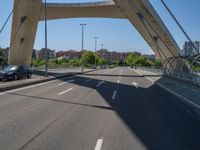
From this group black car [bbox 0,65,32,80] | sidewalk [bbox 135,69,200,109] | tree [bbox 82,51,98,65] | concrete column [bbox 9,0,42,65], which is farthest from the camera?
tree [bbox 82,51,98,65]

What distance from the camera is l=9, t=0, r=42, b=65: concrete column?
42.7m

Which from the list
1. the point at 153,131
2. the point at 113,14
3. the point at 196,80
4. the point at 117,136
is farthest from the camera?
the point at 113,14

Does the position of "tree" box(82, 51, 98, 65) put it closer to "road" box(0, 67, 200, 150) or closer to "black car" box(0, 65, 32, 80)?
"black car" box(0, 65, 32, 80)

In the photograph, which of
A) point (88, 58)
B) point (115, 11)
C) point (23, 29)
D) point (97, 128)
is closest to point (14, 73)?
point (23, 29)

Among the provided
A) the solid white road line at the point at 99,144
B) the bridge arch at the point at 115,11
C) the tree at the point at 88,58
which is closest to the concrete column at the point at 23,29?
the bridge arch at the point at 115,11

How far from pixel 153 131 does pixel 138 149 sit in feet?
6.03

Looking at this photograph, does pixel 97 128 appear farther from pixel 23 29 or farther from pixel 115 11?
pixel 115 11

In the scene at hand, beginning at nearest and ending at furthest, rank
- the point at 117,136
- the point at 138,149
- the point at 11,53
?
the point at 138,149, the point at 117,136, the point at 11,53

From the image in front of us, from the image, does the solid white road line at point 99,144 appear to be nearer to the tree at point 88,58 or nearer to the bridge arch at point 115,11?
the bridge arch at point 115,11

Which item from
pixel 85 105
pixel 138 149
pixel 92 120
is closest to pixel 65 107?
pixel 85 105

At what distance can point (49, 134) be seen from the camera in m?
7.45

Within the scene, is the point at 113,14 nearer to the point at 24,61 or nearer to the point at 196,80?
the point at 24,61

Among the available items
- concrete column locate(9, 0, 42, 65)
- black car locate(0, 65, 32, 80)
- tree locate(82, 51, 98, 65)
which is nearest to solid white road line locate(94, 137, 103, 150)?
black car locate(0, 65, 32, 80)

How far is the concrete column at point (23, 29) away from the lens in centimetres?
4269
